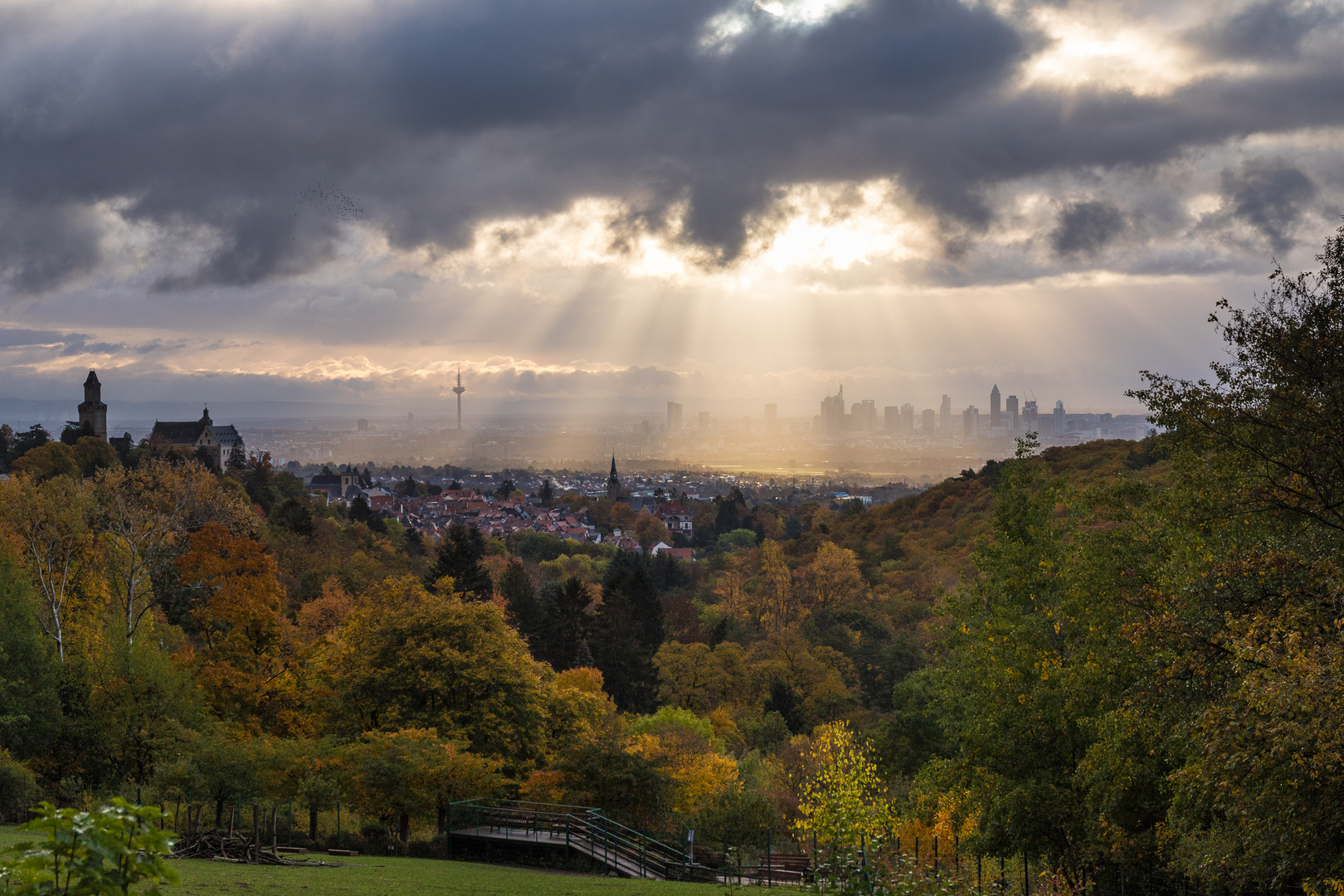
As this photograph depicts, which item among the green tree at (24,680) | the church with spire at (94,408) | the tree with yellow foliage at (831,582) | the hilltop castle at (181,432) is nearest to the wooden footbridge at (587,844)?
the green tree at (24,680)

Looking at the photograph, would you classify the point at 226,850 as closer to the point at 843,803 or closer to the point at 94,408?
the point at 843,803

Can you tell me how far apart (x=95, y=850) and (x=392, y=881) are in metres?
13.1

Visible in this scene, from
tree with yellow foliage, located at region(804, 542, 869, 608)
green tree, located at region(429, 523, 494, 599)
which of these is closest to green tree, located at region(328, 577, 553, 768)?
green tree, located at region(429, 523, 494, 599)

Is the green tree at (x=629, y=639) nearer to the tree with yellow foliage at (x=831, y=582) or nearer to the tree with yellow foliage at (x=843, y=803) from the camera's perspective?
the tree with yellow foliage at (x=831, y=582)

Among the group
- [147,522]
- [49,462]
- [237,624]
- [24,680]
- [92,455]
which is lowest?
[24,680]

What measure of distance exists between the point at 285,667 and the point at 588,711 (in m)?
11.3

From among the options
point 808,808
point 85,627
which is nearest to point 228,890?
point 808,808

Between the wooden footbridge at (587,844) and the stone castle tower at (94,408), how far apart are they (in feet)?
280

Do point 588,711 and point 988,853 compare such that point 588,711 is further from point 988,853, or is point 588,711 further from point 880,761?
point 988,853

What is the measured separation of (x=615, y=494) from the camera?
19350 centimetres

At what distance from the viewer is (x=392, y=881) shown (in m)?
15.6

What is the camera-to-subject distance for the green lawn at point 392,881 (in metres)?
14.0

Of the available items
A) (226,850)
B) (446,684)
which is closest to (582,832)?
(446,684)

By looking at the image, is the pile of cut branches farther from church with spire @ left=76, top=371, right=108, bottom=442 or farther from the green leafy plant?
church with spire @ left=76, top=371, right=108, bottom=442
